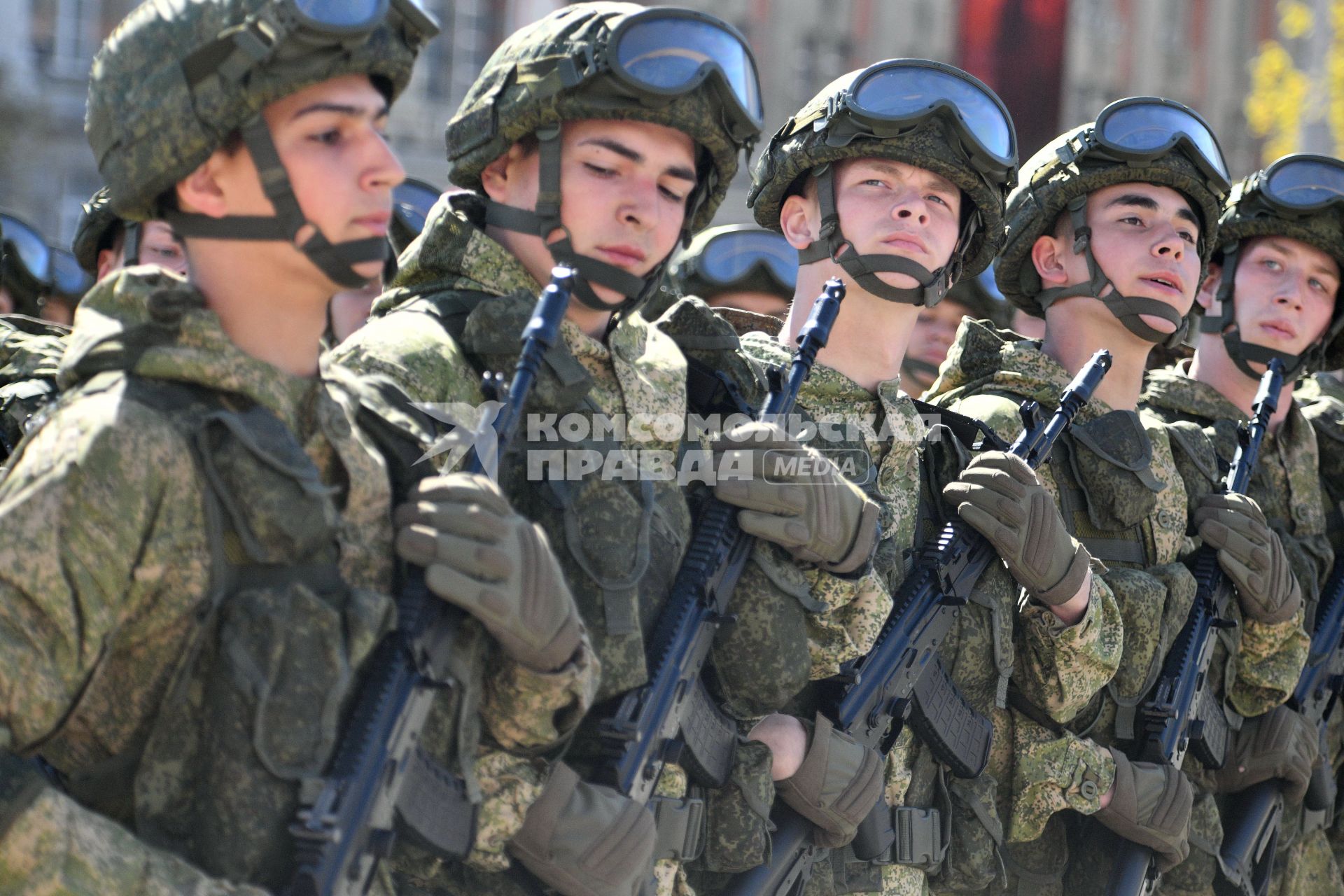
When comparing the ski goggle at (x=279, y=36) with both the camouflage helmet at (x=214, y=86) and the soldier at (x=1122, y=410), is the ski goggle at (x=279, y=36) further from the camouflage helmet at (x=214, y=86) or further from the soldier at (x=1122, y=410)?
the soldier at (x=1122, y=410)

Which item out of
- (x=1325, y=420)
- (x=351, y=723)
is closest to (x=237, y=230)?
(x=351, y=723)

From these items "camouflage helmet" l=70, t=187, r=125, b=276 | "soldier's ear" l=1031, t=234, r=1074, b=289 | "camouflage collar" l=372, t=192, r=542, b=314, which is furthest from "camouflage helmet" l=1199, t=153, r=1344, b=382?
"camouflage helmet" l=70, t=187, r=125, b=276

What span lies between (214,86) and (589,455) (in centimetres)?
118

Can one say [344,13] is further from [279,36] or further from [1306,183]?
[1306,183]

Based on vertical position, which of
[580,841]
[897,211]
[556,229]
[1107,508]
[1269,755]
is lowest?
[1269,755]

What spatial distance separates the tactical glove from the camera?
4.62 metres

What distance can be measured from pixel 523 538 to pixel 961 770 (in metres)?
2.17

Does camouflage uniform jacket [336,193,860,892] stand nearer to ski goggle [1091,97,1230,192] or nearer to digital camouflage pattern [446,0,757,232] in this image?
digital camouflage pattern [446,0,757,232]

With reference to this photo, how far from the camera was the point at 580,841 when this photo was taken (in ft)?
12.6

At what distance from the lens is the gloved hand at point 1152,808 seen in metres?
5.51

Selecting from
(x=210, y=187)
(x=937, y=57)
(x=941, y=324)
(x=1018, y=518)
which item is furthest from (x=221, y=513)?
(x=937, y=57)

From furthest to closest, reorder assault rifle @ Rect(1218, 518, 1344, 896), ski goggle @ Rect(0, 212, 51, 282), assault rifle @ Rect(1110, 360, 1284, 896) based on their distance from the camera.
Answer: ski goggle @ Rect(0, 212, 51, 282), assault rifle @ Rect(1218, 518, 1344, 896), assault rifle @ Rect(1110, 360, 1284, 896)

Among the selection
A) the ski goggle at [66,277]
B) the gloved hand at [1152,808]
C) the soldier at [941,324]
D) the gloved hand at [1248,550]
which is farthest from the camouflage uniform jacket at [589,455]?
the ski goggle at [66,277]

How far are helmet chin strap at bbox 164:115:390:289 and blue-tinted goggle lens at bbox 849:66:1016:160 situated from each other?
2130 mm
